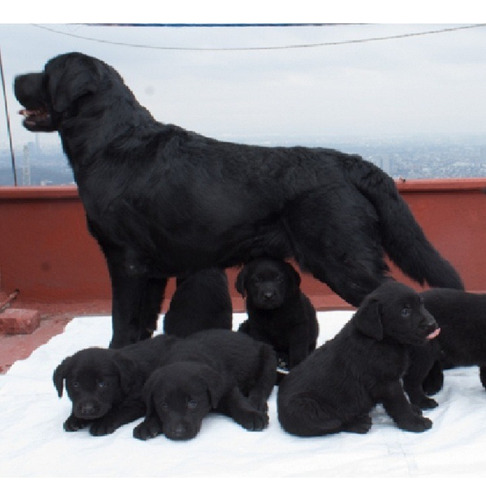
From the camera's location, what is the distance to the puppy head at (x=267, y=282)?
3330mm

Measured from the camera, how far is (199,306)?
3.83 m

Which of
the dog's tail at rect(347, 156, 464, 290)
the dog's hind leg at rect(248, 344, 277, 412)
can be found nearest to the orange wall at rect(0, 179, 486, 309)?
the dog's tail at rect(347, 156, 464, 290)

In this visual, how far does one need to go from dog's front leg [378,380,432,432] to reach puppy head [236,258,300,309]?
2.59ft

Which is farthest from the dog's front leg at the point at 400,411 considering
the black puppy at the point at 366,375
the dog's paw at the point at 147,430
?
the dog's paw at the point at 147,430

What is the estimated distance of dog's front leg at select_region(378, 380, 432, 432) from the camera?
2.73 m

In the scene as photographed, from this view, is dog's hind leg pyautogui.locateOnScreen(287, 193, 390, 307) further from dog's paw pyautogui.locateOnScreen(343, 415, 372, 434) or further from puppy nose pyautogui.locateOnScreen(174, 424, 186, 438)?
puppy nose pyautogui.locateOnScreen(174, 424, 186, 438)

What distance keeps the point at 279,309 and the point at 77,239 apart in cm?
263

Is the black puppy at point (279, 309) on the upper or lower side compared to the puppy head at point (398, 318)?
lower

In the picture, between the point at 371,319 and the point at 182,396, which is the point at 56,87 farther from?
the point at 371,319

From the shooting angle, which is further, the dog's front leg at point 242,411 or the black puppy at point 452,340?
the black puppy at point 452,340

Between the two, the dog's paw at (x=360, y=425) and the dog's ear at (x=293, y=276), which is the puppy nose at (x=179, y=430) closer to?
the dog's paw at (x=360, y=425)

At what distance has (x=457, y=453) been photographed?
253 centimetres

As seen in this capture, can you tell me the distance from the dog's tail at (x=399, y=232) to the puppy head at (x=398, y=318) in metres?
0.63

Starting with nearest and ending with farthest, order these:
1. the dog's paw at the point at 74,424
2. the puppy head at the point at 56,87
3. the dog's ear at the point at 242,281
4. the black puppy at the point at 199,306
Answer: the dog's paw at the point at 74,424 < the puppy head at the point at 56,87 < the dog's ear at the point at 242,281 < the black puppy at the point at 199,306
